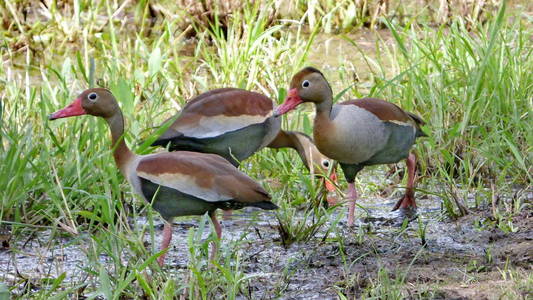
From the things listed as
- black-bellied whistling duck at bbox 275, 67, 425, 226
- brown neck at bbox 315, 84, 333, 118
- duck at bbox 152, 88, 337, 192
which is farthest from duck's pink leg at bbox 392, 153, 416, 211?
brown neck at bbox 315, 84, 333, 118

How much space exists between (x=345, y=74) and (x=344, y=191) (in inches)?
82.3

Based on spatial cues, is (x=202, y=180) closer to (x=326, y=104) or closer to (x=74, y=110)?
(x=74, y=110)

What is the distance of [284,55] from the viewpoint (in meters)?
8.21

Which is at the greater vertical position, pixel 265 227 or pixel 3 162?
pixel 3 162

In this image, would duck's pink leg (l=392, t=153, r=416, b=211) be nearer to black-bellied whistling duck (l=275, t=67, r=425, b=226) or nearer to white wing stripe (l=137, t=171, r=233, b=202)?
black-bellied whistling duck (l=275, t=67, r=425, b=226)

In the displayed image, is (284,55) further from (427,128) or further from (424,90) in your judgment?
(427,128)

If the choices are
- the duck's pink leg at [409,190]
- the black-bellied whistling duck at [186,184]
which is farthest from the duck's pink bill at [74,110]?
the duck's pink leg at [409,190]

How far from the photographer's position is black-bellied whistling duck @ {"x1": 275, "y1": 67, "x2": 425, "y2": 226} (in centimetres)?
596

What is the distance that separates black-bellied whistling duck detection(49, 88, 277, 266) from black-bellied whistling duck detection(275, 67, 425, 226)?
87 cm

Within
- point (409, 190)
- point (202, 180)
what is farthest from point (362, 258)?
point (409, 190)

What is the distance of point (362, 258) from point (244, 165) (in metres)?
1.96

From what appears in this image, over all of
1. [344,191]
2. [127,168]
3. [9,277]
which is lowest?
[344,191]

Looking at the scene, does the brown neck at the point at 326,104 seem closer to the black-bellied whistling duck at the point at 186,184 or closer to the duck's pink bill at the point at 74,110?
the black-bellied whistling duck at the point at 186,184

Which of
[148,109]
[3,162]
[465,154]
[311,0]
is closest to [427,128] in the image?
[465,154]
